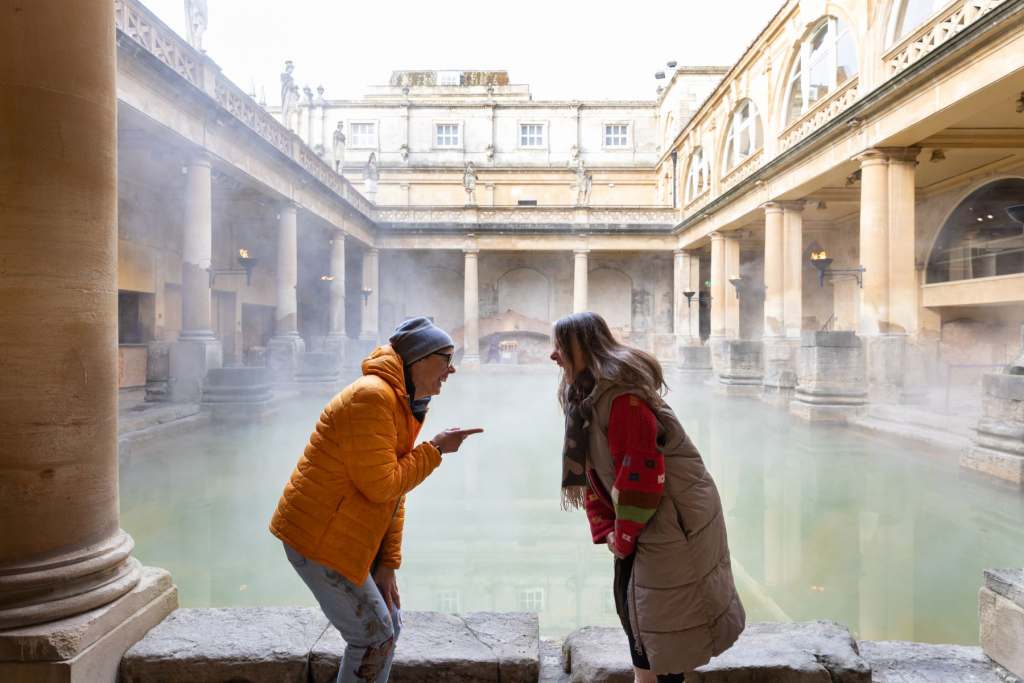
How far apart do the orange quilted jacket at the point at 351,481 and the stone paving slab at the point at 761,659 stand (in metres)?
1.13

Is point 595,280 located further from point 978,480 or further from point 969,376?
point 978,480

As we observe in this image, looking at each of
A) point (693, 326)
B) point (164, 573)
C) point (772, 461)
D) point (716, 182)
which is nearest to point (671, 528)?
point (164, 573)

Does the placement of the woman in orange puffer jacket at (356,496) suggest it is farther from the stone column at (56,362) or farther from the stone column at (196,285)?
the stone column at (196,285)

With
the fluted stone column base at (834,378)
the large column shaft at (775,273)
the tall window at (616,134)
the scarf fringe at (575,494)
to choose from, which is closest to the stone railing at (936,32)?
the fluted stone column base at (834,378)

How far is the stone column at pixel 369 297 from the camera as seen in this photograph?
2378 centimetres

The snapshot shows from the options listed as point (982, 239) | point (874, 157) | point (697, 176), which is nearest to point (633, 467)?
point (874, 157)

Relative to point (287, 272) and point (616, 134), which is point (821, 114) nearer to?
point (287, 272)

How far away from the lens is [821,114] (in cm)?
1347

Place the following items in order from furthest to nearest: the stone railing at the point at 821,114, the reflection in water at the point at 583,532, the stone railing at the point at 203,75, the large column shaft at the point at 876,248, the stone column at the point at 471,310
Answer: the stone column at the point at 471,310, the stone railing at the point at 821,114, the large column shaft at the point at 876,248, the stone railing at the point at 203,75, the reflection in water at the point at 583,532

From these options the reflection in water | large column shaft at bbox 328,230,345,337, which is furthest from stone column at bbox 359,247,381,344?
the reflection in water

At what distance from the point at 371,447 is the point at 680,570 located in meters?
1.05

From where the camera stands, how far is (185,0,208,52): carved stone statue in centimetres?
1129

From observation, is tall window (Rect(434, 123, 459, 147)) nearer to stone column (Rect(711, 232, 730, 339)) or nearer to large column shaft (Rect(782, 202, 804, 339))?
stone column (Rect(711, 232, 730, 339))

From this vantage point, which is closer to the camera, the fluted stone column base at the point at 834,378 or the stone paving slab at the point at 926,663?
the stone paving slab at the point at 926,663
